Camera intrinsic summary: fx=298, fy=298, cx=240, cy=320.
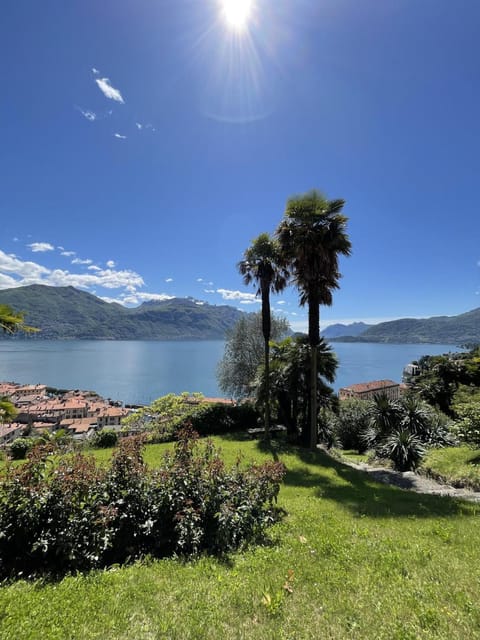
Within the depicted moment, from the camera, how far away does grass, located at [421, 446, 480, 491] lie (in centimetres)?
911

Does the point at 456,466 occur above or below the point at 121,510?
below

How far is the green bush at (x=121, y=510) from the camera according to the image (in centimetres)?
369

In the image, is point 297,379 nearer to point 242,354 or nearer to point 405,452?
point 405,452

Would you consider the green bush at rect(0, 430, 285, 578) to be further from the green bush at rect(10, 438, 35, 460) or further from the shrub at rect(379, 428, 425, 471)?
the green bush at rect(10, 438, 35, 460)

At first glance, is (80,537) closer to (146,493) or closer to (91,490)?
(91,490)

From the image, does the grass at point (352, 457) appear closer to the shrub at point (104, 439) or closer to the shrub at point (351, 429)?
the shrub at point (351, 429)

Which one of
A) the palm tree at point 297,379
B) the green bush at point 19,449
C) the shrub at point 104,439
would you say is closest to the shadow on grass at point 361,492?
the palm tree at point 297,379

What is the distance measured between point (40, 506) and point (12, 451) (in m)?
12.9

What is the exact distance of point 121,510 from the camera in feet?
13.6

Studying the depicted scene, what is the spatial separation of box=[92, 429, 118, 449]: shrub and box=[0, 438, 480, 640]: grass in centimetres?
1258

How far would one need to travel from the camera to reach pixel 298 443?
14195 millimetres

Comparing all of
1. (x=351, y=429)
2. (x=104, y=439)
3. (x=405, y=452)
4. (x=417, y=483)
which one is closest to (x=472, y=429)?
(x=405, y=452)

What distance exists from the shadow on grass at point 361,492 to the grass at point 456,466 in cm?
143

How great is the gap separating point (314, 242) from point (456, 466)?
941cm
